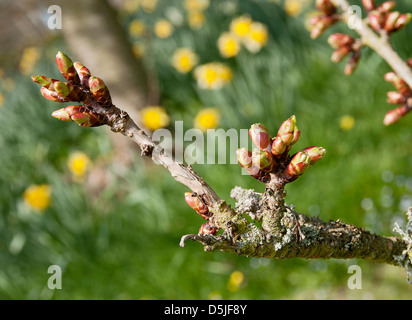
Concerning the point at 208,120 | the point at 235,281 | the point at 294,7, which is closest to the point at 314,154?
the point at 235,281

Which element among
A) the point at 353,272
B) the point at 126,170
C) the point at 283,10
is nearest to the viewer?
the point at 353,272

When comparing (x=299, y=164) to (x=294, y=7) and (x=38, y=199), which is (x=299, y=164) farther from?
(x=294, y=7)

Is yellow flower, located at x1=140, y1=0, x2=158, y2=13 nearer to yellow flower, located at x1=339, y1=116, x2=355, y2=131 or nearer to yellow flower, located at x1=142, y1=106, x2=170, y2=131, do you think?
yellow flower, located at x1=142, y1=106, x2=170, y2=131

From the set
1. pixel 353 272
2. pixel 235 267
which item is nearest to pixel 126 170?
pixel 235 267

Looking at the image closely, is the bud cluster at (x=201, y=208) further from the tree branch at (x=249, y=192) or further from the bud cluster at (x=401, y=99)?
the bud cluster at (x=401, y=99)
